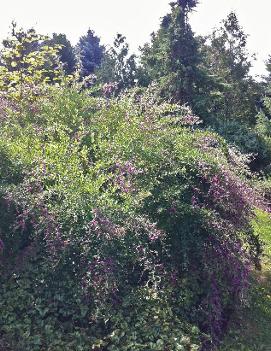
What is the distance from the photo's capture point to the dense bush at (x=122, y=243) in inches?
125

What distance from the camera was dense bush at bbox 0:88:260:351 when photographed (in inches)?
125

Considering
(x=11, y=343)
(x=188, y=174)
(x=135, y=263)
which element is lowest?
(x=11, y=343)

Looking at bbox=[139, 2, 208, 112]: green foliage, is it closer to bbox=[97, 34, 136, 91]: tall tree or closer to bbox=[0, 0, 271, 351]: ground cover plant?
bbox=[97, 34, 136, 91]: tall tree

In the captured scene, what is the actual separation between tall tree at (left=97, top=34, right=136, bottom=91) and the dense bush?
13081 millimetres

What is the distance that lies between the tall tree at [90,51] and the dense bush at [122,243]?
2509 centimetres

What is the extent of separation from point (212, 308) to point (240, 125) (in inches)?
449

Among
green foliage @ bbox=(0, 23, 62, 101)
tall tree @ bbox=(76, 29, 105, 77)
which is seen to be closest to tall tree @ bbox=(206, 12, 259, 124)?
green foliage @ bbox=(0, 23, 62, 101)

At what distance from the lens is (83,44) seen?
1240 inches

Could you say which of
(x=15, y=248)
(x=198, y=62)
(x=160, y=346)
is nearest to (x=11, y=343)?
(x=15, y=248)

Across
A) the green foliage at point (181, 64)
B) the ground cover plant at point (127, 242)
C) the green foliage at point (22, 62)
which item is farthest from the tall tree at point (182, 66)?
the ground cover plant at point (127, 242)

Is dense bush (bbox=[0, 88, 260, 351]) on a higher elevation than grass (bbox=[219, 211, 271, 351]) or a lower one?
higher

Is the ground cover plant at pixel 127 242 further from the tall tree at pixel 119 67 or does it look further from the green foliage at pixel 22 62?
the tall tree at pixel 119 67

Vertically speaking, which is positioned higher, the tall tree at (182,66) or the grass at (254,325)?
the tall tree at (182,66)

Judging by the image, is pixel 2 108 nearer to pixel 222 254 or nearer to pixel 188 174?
pixel 188 174
